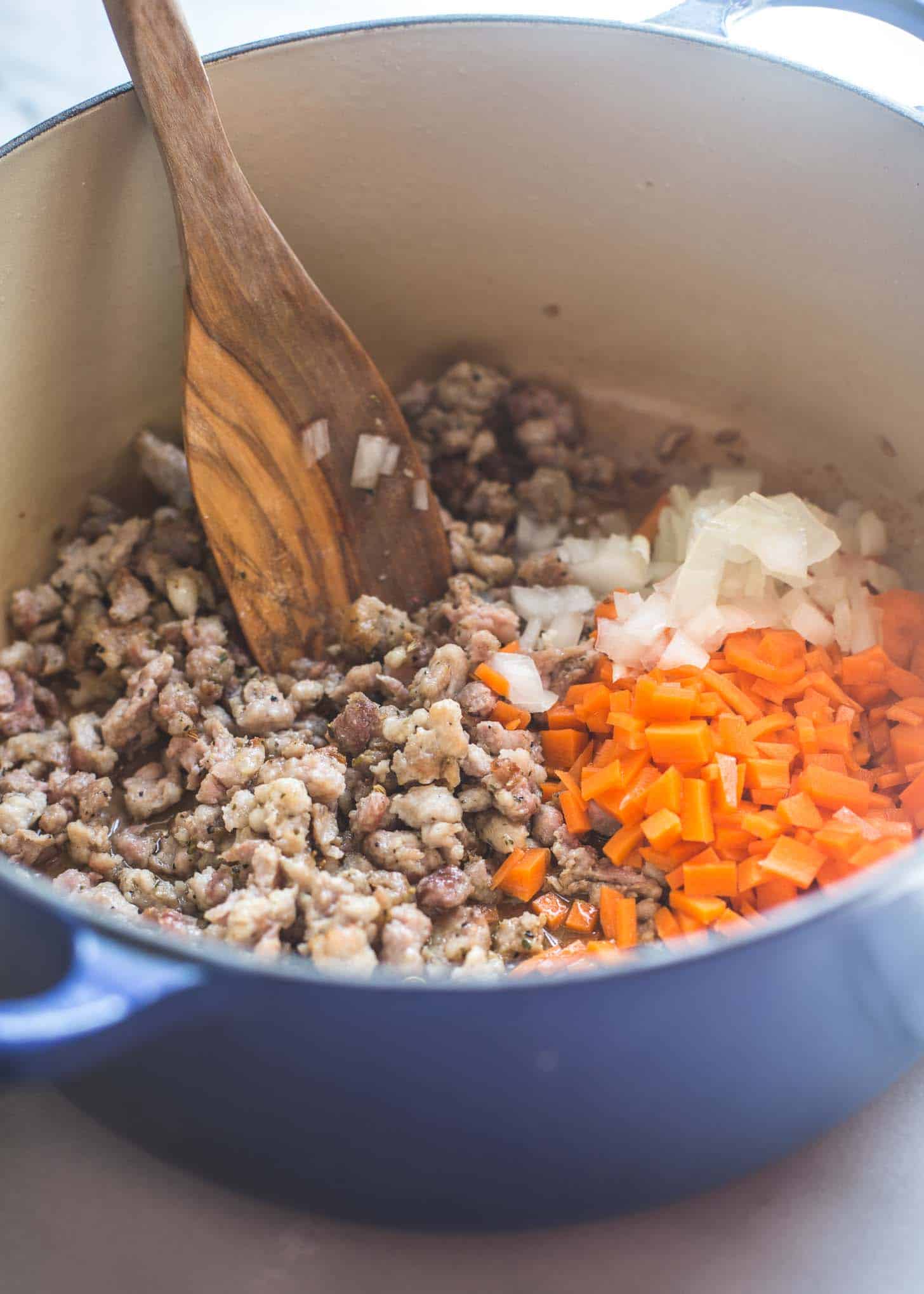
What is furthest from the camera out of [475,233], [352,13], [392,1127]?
[352,13]

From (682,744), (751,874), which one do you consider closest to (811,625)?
(682,744)

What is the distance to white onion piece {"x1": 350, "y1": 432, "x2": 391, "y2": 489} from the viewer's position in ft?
6.75

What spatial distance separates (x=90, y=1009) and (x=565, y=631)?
121 cm

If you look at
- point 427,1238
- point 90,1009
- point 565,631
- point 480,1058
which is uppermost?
point 90,1009

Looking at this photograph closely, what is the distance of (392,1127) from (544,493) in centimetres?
141

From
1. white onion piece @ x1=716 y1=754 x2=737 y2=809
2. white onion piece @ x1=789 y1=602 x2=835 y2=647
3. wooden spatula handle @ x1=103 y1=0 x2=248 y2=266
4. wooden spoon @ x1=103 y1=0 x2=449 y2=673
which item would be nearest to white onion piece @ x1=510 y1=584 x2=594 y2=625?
wooden spoon @ x1=103 y1=0 x2=449 y2=673

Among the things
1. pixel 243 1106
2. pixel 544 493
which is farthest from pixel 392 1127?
pixel 544 493

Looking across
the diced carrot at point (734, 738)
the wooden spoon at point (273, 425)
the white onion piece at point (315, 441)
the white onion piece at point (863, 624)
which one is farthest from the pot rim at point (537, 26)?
the diced carrot at point (734, 738)

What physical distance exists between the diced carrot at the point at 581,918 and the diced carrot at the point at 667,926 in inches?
3.6

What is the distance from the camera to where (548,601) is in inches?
81.7

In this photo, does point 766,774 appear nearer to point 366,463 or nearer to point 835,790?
point 835,790

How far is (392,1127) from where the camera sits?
44.2 inches

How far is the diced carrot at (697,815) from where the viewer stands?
1.65 m

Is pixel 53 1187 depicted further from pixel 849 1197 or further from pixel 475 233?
pixel 475 233
